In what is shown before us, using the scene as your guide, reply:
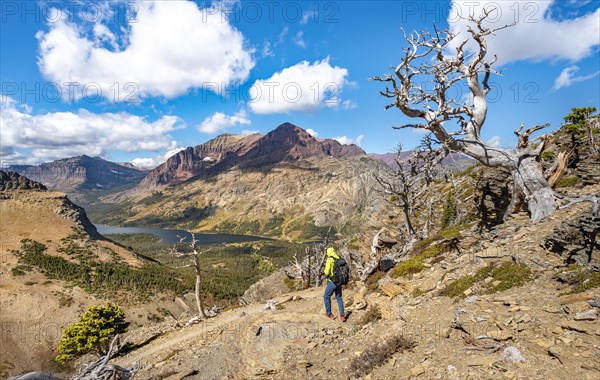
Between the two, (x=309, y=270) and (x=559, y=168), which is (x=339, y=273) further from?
(x=309, y=270)

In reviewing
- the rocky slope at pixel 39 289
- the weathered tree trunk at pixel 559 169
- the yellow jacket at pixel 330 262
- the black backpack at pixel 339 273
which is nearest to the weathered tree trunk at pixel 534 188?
the weathered tree trunk at pixel 559 169

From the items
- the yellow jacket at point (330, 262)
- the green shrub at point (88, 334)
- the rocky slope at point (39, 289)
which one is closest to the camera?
the yellow jacket at point (330, 262)

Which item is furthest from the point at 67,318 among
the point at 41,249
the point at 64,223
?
the point at 64,223

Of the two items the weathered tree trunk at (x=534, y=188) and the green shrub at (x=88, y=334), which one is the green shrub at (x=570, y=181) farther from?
the green shrub at (x=88, y=334)

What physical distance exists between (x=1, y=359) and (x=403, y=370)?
10038 cm

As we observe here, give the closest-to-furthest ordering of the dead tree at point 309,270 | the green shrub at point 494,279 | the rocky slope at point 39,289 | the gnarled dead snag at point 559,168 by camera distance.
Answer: the green shrub at point 494,279 → the gnarled dead snag at point 559,168 → the dead tree at point 309,270 → the rocky slope at point 39,289

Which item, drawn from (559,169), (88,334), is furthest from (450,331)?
(88,334)

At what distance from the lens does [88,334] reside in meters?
45.3

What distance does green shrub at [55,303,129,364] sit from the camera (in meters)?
44.5

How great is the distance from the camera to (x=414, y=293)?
14.5 metres

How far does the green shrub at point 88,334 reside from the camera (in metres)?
44.5

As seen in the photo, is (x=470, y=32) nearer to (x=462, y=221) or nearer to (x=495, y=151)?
(x=495, y=151)

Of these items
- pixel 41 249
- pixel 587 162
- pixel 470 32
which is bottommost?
pixel 41 249

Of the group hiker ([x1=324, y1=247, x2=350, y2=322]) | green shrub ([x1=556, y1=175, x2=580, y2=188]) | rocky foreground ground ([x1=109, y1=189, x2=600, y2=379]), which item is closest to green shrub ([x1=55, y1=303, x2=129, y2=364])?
rocky foreground ground ([x1=109, y1=189, x2=600, y2=379])
